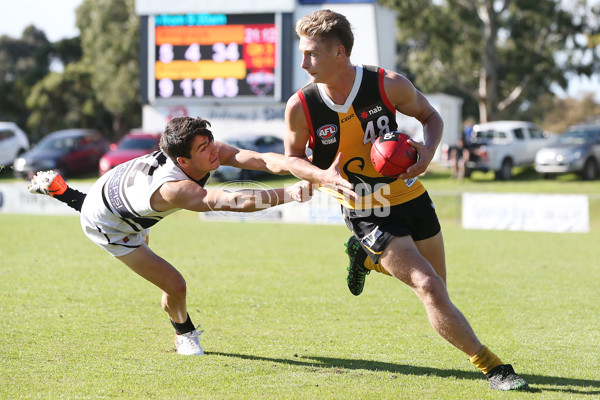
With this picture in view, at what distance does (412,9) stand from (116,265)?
97.0 feet

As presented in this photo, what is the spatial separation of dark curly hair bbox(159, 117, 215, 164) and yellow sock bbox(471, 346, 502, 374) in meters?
2.38

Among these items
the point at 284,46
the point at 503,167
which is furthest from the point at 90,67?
the point at 503,167

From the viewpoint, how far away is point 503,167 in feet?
88.3

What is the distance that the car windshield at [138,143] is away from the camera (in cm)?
2820

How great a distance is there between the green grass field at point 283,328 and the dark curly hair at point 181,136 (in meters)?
1.61

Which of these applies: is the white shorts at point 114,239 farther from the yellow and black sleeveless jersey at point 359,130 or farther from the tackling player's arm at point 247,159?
the yellow and black sleeveless jersey at point 359,130

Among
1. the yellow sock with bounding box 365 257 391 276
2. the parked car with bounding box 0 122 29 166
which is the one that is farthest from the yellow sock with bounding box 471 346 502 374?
the parked car with bounding box 0 122 29 166

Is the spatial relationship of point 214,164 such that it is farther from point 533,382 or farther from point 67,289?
point 67,289

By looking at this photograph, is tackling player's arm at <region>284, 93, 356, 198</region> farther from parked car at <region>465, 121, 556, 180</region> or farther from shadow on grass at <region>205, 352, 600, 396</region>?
parked car at <region>465, 121, 556, 180</region>

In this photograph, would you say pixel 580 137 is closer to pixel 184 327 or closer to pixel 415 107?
pixel 415 107

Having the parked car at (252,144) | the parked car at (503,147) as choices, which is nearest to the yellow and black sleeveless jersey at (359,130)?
the parked car at (252,144)

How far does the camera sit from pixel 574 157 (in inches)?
1002

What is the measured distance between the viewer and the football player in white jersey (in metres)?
4.62

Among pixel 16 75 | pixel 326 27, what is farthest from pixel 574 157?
pixel 16 75
